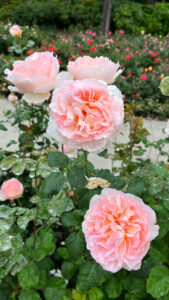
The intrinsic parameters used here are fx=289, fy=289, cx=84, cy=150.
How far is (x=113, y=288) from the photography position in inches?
29.5

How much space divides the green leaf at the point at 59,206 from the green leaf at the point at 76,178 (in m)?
0.15

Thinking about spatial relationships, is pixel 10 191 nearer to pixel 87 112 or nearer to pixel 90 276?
pixel 90 276

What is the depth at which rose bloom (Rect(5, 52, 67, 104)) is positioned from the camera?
2.02 feet

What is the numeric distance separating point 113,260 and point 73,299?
0.30 meters

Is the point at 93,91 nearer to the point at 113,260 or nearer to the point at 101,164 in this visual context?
the point at 113,260

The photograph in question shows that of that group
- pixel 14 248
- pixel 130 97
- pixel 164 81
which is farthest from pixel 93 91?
pixel 130 97

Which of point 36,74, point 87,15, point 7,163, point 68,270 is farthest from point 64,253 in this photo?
point 87,15

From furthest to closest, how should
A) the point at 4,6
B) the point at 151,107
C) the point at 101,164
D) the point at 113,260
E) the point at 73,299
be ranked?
the point at 4,6 → the point at 151,107 → the point at 101,164 → the point at 73,299 → the point at 113,260

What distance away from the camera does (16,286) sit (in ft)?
2.97

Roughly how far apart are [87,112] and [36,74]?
0.14m

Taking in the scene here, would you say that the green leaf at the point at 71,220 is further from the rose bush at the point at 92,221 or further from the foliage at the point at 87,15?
the foliage at the point at 87,15

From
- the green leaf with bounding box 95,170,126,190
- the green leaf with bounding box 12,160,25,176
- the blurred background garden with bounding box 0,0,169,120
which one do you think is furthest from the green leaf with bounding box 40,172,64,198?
the blurred background garden with bounding box 0,0,169,120

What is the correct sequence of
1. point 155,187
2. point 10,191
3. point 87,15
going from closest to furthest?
point 155,187 < point 10,191 < point 87,15

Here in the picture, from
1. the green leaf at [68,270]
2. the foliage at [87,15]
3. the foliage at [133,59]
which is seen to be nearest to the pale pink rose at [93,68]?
the green leaf at [68,270]
